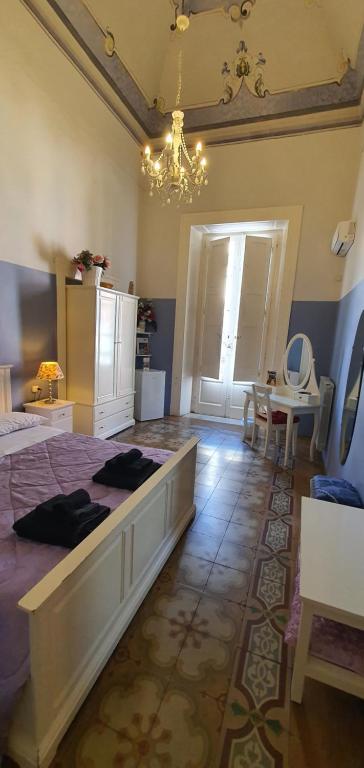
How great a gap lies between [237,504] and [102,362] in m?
2.03

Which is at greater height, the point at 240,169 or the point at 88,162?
the point at 240,169

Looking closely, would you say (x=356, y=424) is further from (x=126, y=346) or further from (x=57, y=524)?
(x=126, y=346)

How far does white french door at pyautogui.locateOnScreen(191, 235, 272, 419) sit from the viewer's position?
14.8 feet

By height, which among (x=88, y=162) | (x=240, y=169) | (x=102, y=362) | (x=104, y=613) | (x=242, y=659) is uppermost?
(x=240, y=169)

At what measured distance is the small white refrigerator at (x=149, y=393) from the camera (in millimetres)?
4465

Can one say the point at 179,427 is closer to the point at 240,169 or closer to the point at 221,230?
the point at 221,230

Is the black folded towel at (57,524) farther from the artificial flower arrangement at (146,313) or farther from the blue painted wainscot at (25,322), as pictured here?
the artificial flower arrangement at (146,313)

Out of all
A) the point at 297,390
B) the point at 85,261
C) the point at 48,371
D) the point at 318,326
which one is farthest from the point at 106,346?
the point at 318,326

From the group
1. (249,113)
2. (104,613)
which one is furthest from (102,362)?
(249,113)

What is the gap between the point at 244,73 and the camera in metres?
3.67

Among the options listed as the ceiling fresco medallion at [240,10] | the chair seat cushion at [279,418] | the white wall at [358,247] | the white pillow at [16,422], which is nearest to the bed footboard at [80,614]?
the white pillow at [16,422]

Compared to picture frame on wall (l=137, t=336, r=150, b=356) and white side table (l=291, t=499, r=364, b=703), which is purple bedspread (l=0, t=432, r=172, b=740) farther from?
picture frame on wall (l=137, t=336, r=150, b=356)

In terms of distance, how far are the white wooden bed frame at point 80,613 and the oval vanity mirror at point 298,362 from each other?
2.71 meters

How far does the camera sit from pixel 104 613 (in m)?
1.25
